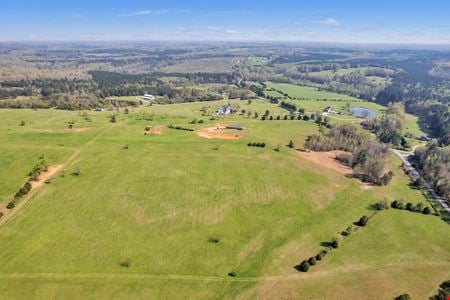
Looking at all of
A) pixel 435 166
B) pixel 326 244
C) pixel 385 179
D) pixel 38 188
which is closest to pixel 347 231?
pixel 326 244

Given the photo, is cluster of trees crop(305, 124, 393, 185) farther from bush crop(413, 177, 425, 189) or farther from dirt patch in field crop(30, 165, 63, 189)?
dirt patch in field crop(30, 165, 63, 189)

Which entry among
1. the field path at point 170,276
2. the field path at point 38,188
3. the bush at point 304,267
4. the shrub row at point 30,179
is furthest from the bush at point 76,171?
the bush at point 304,267

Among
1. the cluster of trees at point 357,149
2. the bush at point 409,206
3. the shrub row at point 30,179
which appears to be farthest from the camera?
the cluster of trees at point 357,149

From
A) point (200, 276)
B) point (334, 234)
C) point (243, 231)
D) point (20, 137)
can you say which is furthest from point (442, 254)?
point (20, 137)

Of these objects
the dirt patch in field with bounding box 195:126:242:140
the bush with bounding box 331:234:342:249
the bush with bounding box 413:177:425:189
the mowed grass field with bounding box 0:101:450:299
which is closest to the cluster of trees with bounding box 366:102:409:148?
the mowed grass field with bounding box 0:101:450:299

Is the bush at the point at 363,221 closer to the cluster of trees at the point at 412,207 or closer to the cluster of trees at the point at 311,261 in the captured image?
the cluster of trees at the point at 412,207

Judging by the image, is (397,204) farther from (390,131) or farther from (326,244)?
(390,131)
